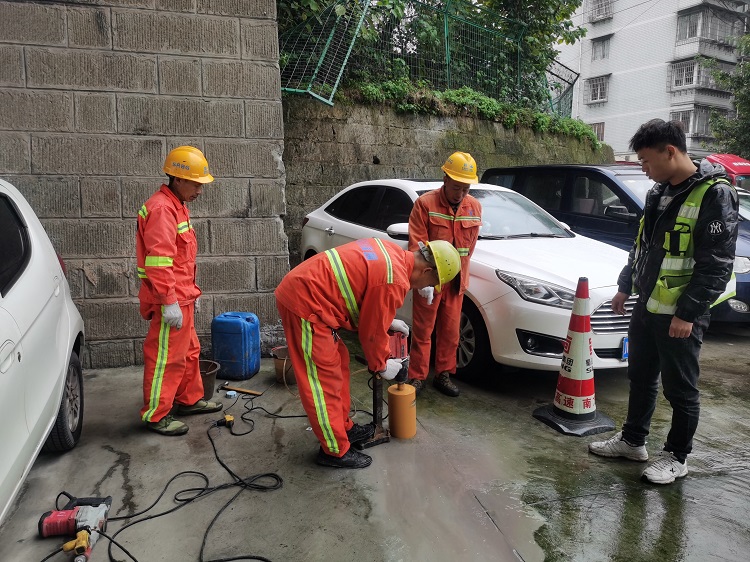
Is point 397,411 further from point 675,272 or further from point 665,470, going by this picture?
point 675,272

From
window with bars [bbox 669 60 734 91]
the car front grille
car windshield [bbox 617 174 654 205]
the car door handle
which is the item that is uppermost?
window with bars [bbox 669 60 734 91]

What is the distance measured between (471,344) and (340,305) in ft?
5.77

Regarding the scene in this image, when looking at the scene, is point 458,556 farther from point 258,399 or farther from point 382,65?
point 382,65

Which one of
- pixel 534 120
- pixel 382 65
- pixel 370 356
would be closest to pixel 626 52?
pixel 534 120

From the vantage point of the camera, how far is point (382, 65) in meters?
9.00

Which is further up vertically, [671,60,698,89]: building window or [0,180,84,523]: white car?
[671,60,698,89]: building window

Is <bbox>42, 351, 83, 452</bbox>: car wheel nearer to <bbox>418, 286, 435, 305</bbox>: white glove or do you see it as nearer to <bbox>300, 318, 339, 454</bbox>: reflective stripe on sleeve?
<bbox>300, 318, 339, 454</bbox>: reflective stripe on sleeve

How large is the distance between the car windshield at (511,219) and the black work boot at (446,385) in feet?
4.06

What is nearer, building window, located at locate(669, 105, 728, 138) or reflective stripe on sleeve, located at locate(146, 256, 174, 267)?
reflective stripe on sleeve, located at locate(146, 256, 174, 267)

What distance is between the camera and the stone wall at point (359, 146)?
7.89 meters

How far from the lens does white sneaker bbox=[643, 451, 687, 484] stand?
10.1ft

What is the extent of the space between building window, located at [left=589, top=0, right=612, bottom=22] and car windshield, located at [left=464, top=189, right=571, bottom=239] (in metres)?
29.0

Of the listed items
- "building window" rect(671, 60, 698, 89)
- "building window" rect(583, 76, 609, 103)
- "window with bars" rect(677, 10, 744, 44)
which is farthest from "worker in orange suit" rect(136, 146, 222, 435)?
"building window" rect(583, 76, 609, 103)

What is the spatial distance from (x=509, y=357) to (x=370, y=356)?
1.49 m
